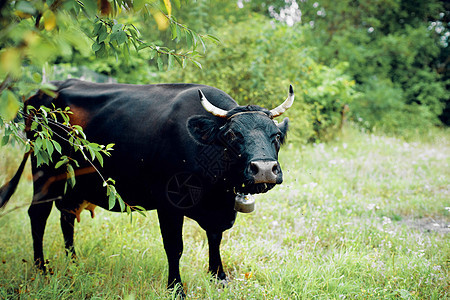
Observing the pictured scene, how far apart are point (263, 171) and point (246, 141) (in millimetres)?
350

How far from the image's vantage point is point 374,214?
5.05 m

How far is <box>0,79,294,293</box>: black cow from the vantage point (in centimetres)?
281

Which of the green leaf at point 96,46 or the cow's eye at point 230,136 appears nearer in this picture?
the green leaf at point 96,46

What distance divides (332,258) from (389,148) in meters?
6.09

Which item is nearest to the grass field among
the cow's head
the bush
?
the cow's head

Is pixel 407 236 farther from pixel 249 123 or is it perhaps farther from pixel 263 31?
pixel 263 31

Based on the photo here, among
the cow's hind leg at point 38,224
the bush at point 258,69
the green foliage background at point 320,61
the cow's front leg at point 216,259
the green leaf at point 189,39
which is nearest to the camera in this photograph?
the green leaf at point 189,39

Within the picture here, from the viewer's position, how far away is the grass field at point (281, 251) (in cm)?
295

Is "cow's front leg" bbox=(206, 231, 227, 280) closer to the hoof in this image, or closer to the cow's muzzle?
the hoof

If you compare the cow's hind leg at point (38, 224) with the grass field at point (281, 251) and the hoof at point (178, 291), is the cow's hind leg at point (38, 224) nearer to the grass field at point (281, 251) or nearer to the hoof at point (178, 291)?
the grass field at point (281, 251)

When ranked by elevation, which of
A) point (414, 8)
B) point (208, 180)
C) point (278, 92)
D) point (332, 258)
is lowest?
point (332, 258)

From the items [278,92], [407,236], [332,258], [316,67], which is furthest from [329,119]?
[332,258]

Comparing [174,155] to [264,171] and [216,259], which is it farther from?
[216,259]

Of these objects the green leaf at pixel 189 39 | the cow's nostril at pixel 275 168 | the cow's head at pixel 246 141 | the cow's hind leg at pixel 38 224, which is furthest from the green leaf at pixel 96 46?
the cow's hind leg at pixel 38 224
